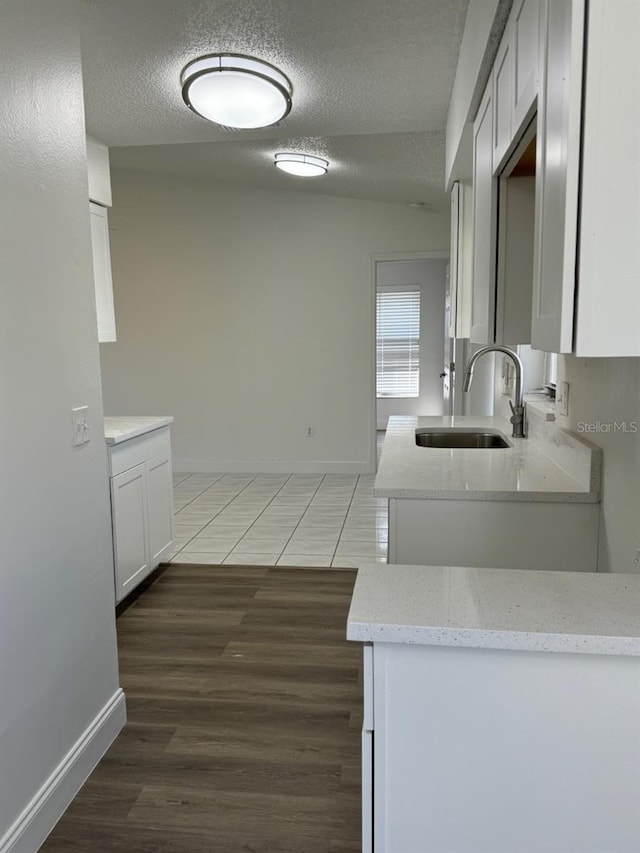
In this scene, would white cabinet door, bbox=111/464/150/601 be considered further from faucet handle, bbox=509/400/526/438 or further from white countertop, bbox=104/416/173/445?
faucet handle, bbox=509/400/526/438

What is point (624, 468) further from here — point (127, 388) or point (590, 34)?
point (127, 388)

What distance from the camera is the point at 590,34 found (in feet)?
3.12

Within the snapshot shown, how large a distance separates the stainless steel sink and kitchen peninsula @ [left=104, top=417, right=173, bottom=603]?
147 centimetres

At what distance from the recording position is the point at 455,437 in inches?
127

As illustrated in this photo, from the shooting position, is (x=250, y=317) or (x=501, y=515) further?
(x=250, y=317)

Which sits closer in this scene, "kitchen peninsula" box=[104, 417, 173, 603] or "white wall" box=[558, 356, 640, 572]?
"white wall" box=[558, 356, 640, 572]

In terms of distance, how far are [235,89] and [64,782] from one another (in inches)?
102

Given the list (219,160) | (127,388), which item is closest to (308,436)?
(127,388)

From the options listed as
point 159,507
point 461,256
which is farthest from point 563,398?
point 159,507

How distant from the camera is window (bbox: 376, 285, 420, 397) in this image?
8430mm

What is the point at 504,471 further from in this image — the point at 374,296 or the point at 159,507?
the point at 374,296

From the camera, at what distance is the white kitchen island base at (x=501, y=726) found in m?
0.96

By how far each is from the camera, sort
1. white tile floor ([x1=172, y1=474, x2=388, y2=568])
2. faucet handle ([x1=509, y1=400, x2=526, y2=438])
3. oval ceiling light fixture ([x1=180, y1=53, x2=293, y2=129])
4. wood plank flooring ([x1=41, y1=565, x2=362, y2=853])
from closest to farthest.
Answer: wood plank flooring ([x1=41, y1=565, x2=362, y2=853]) < oval ceiling light fixture ([x1=180, y1=53, x2=293, y2=129]) < faucet handle ([x1=509, y1=400, x2=526, y2=438]) < white tile floor ([x1=172, y1=474, x2=388, y2=568])

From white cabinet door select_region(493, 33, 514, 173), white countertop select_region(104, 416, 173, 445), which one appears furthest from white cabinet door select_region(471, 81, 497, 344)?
white countertop select_region(104, 416, 173, 445)
